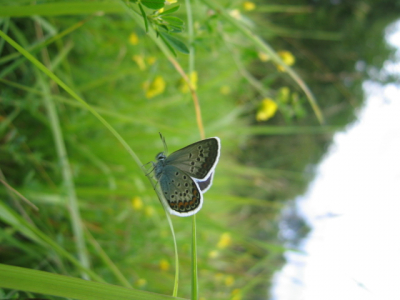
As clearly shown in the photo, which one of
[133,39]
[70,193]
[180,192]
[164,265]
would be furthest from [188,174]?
[164,265]

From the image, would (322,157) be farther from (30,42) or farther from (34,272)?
(34,272)

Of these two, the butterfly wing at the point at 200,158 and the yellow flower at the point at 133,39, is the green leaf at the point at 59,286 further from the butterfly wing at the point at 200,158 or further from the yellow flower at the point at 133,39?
the yellow flower at the point at 133,39

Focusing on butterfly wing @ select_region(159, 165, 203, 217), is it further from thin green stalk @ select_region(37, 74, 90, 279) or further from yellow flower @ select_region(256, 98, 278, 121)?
yellow flower @ select_region(256, 98, 278, 121)

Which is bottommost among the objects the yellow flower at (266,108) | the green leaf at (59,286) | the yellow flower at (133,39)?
the green leaf at (59,286)

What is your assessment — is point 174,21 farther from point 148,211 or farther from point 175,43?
point 148,211

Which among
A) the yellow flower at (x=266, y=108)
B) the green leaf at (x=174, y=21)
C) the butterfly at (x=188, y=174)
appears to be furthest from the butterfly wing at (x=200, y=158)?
the yellow flower at (x=266, y=108)

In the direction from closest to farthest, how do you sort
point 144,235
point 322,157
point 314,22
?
1. point 144,235
2. point 314,22
3. point 322,157

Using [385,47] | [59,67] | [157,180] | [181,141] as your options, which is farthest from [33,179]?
[385,47]

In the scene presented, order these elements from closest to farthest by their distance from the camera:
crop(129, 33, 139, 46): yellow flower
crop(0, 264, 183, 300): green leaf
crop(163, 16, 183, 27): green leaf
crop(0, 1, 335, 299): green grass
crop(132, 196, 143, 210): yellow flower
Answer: crop(0, 264, 183, 300): green leaf < crop(163, 16, 183, 27): green leaf < crop(0, 1, 335, 299): green grass < crop(129, 33, 139, 46): yellow flower < crop(132, 196, 143, 210): yellow flower

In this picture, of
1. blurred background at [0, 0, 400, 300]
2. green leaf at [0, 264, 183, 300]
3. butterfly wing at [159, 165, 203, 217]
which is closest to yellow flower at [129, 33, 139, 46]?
blurred background at [0, 0, 400, 300]
